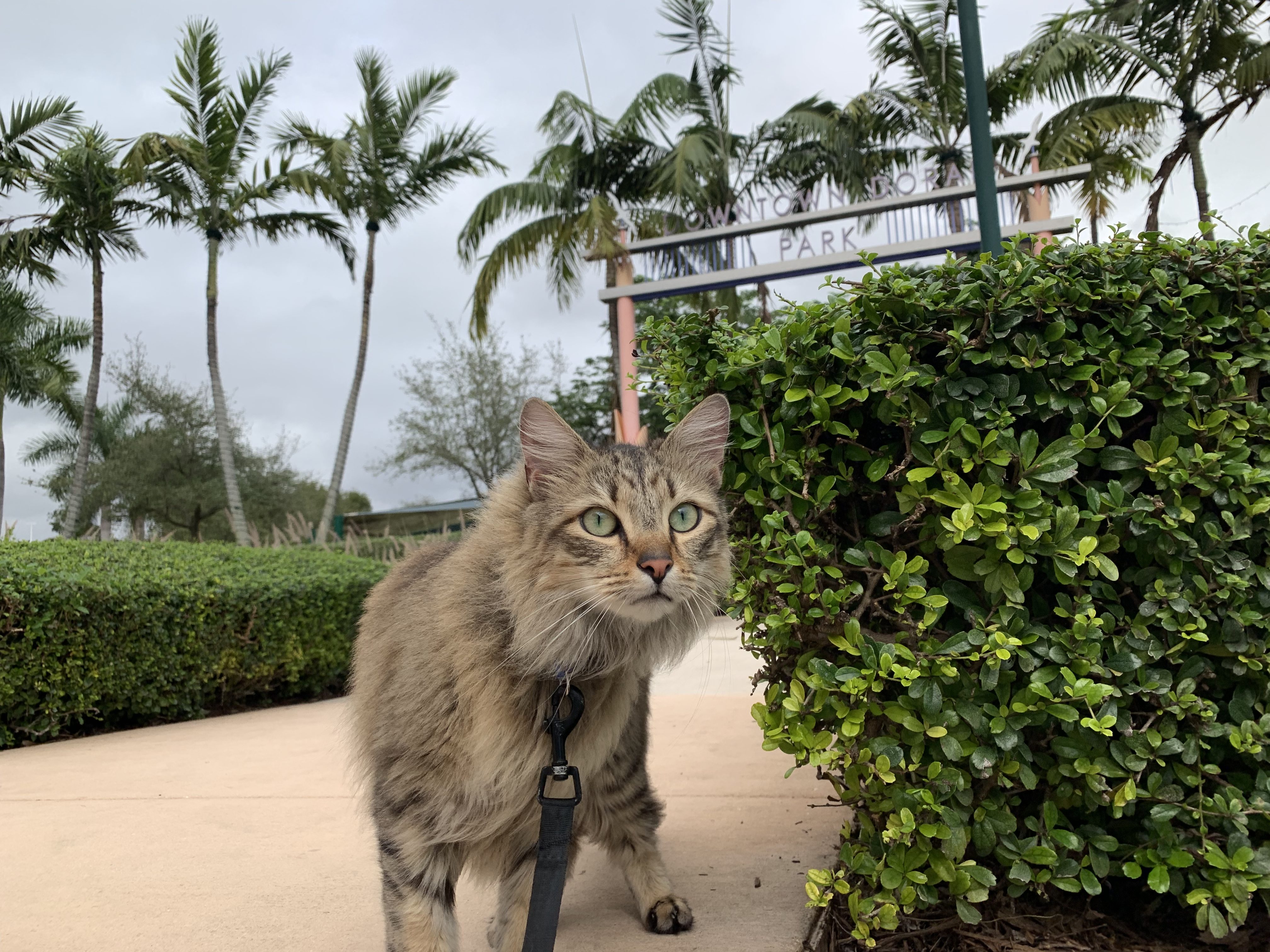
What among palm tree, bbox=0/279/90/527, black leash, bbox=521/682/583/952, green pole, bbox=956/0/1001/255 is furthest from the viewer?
palm tree, bbox=0/279/90/527

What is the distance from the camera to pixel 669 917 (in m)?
2.76

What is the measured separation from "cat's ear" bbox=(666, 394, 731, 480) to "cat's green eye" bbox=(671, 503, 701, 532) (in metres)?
0.18

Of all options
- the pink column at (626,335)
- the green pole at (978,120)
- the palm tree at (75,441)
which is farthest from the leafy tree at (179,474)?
the green pole at (978,120)

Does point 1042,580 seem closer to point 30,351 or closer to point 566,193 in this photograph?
point 566,193

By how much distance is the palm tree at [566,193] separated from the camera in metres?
21.0

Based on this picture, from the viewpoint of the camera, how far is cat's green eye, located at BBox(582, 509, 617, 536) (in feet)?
7.58

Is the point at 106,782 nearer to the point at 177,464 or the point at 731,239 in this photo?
Result: the point at 731,239

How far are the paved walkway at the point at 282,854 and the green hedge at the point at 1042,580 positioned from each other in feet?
1.79

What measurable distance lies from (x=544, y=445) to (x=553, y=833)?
1085mm

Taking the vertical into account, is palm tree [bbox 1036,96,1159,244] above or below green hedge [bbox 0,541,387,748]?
above

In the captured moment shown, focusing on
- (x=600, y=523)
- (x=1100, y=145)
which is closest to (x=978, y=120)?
(x=600, y=523)

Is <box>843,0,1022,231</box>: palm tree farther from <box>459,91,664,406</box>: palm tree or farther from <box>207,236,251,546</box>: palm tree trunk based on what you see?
<box>207,236,251,546</box>: palm tree trunk

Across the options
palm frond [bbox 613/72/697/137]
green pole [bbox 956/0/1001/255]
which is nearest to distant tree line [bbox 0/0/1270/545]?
palm frond [bbox 613/72/697/137]

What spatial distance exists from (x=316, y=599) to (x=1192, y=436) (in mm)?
8062
